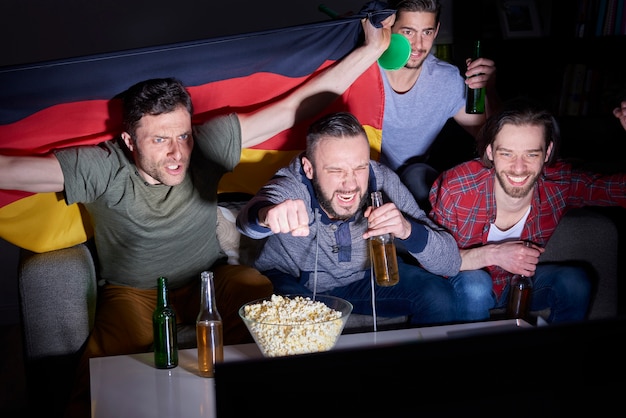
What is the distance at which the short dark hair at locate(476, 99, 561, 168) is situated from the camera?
249 centimetres

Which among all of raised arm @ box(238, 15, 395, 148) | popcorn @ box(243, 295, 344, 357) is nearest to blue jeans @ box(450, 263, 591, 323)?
raised arm @ box(238, 15, 395, 148)

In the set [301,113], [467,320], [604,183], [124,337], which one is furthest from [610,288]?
[124,337]

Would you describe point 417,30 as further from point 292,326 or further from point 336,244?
point 292,326

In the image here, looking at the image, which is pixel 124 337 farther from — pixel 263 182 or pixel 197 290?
pixel 263 182

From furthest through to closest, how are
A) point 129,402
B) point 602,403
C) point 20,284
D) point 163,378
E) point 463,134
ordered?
1. point 463,134
2. point 20,284
3. point 163,378
4. point 129,402
5. point 602,403

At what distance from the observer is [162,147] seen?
7.68 feet

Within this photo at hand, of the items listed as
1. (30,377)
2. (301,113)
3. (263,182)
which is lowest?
(30,377)

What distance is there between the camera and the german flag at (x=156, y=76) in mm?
2307

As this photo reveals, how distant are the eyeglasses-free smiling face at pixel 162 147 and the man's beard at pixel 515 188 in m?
1.04

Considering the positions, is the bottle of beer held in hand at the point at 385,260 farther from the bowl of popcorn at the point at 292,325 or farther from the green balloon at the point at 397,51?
the green balloon at the point at 397,51

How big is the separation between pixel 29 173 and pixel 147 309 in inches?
21.9

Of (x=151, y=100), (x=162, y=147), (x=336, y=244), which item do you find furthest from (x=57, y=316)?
(x=336, y=244)

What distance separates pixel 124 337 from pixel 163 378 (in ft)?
2.27

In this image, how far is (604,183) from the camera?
254 centimetres
